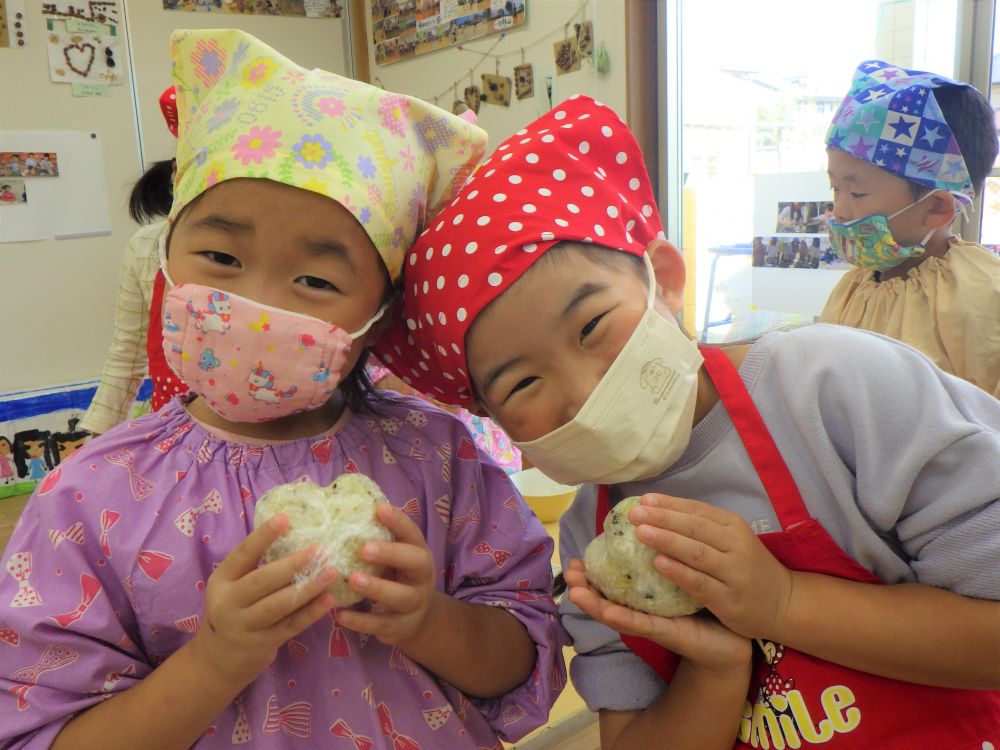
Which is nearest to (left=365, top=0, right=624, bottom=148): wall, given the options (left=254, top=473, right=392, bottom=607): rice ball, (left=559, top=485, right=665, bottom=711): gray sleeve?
(left=559, top=485, right=665, bottom=711): gray sleeve

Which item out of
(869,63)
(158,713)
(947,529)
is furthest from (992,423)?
(869,63)

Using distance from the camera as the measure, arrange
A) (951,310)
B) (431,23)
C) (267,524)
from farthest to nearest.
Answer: (431,23) → (951,310) → (267,524)

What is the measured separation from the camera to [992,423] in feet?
2.75

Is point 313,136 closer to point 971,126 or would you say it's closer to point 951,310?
point 951,310

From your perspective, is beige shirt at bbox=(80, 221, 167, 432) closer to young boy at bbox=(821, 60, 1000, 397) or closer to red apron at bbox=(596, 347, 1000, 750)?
red apron at bbox=(596, 347, 1000, 750)

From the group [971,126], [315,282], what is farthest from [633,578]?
[971,126]

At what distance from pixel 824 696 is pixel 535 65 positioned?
3041 mm

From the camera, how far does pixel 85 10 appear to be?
138 inches

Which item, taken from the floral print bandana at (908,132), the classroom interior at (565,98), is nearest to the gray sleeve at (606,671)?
the floral print bandana at (908,132)

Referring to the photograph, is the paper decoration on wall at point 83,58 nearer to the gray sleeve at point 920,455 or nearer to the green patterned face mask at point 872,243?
the green patterned face mask at point 872,243

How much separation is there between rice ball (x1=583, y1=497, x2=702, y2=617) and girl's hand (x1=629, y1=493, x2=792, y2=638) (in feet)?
0.07

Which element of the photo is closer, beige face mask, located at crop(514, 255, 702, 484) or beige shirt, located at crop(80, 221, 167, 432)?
beige face mask, located at crop(514, 255, 702, 484)

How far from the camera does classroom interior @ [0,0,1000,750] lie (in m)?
2.91

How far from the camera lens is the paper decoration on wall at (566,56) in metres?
3.19
